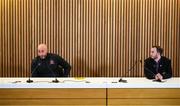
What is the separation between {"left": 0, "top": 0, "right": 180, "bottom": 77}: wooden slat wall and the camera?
813 centimetres

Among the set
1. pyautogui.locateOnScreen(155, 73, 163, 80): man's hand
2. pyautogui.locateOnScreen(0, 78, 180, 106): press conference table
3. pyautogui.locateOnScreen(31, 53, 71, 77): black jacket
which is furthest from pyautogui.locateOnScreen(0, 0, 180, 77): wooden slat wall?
pyautogui.locateOnScreen(0, 78, 180, 106): press conference table

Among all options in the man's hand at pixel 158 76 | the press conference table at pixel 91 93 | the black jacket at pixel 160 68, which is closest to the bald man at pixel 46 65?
the press conference table at pixel 91 93

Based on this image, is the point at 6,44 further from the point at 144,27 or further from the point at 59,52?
the point at 144,27

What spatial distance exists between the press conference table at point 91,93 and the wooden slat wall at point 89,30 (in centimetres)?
273

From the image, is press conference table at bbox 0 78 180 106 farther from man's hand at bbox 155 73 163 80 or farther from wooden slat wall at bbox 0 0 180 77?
wooden slat wall at bbox 0 0 180 77

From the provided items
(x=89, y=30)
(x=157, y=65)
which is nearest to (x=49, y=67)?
(x=89, y=30)

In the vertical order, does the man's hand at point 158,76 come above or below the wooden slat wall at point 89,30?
below

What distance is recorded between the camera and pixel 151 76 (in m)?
6.02

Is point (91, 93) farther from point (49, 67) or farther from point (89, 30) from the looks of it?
point (89, 30)

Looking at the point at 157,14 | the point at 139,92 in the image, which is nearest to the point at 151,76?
the point at 139,92

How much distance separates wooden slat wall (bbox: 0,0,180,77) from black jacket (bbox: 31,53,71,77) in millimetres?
1276

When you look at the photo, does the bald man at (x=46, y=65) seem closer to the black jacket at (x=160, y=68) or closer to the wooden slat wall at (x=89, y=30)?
the wooden slat wall at (x=89, y=30)

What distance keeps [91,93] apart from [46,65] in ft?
5.16

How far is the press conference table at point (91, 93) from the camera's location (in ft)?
18.0
